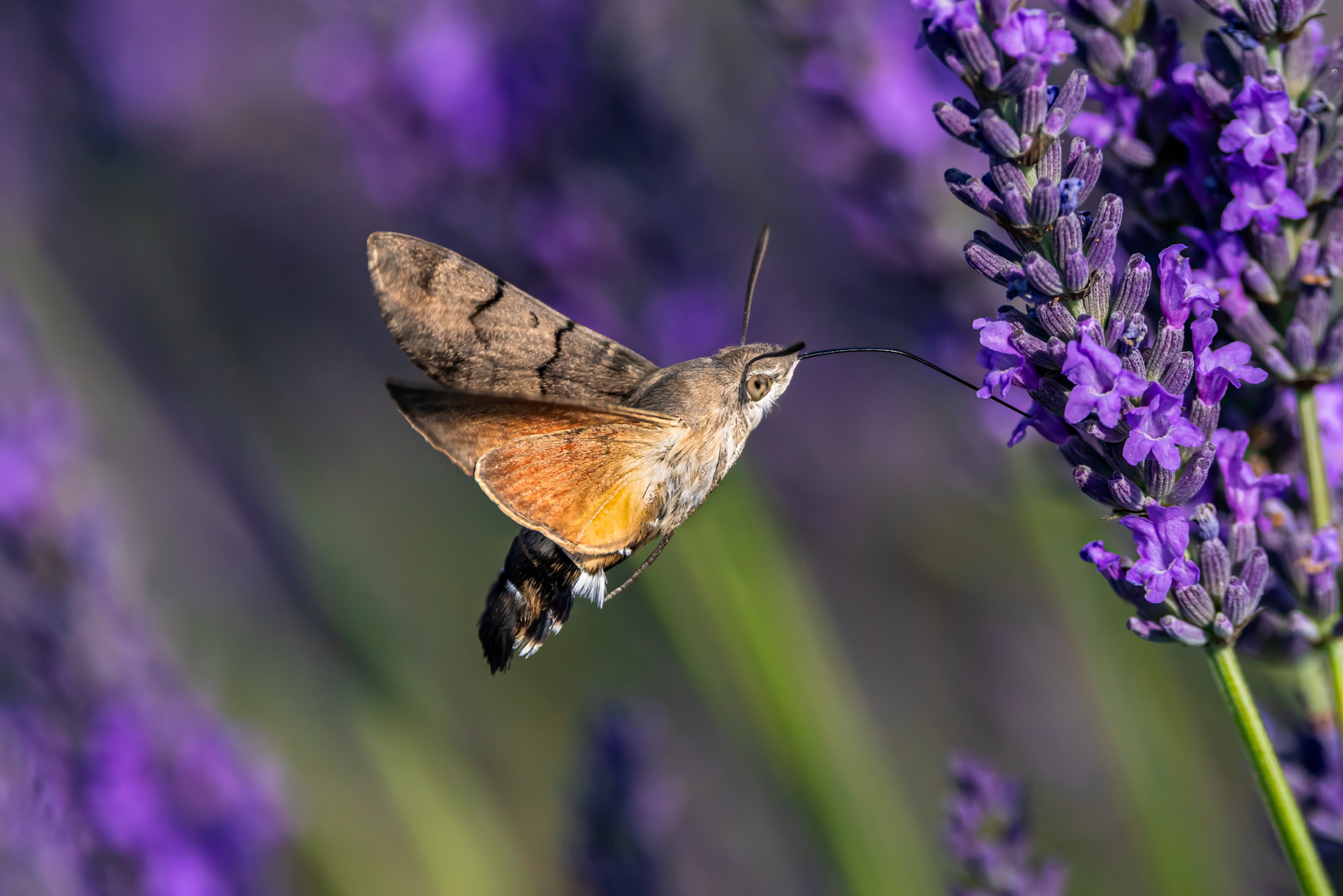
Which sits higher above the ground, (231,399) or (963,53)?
(963,53)

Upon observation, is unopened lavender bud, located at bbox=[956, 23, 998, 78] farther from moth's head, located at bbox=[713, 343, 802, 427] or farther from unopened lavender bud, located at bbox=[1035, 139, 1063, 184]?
moth's head, located at bbox=[713, 343, 802, 427]

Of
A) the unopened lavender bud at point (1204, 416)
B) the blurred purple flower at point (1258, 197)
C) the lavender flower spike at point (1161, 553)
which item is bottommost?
the lavender flower spike at point (1161, 553)

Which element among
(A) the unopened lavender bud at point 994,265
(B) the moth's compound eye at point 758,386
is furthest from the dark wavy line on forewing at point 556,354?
(A) the unopened lavender bud at point 994,265

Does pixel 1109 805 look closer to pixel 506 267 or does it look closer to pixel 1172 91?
pixel 506 267

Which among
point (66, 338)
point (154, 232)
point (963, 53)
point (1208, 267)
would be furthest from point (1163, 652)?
point (66, 338)

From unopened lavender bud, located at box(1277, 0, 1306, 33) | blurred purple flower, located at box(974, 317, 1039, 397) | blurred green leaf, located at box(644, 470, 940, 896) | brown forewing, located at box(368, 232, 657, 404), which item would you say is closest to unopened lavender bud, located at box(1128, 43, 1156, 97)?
unopened lavender bud, located at box(1277, 0, 1306, 33)

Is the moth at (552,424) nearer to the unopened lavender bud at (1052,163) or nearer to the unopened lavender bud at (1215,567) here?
the unopened lavender bud at (1052,163)

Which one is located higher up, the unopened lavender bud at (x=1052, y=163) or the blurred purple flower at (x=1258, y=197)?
the unopened lavender bud at (x=1052, y=163)
